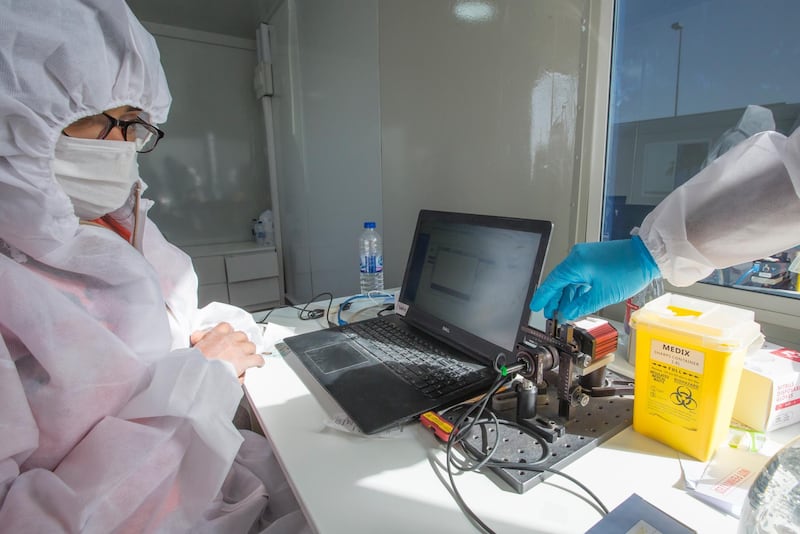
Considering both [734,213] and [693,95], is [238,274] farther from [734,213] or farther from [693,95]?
[734,213]

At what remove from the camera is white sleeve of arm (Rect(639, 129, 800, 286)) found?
47 cm

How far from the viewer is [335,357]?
2.88 ft

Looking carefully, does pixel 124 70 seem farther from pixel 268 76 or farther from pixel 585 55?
pixel 268 76

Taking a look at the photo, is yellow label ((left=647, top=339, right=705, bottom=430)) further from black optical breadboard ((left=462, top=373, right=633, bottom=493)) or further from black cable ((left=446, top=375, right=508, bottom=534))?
black cable ((left=446, top=375, right=508, bottom=534))

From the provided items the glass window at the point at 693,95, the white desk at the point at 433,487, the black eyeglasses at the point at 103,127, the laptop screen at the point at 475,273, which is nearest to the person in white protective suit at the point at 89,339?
the black eyeglasses at the point at 103,127

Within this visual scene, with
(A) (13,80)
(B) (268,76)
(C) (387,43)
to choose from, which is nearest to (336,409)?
(A) (13,80)

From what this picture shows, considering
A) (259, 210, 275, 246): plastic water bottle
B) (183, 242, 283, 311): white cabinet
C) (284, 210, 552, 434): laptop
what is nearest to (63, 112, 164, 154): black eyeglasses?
(284, 210, 552, 434): laptop

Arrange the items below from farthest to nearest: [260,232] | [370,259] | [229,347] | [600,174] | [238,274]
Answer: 1. [260,232]
2. [238,274]
3. [370,259]
4. [600,174]
5. [229,347]

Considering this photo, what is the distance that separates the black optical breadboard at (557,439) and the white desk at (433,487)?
0.05 ft

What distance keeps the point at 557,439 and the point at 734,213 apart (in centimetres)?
39

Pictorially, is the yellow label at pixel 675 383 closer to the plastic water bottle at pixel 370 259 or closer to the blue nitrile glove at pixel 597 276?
the blue nitrile glove at pixel 597 276

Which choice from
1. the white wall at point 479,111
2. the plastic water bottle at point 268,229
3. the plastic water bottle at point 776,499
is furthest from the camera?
the plastic water bottle at point 268,229

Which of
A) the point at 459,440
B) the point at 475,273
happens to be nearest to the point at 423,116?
the point at 475,273

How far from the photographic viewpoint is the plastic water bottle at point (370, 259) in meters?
1.58
